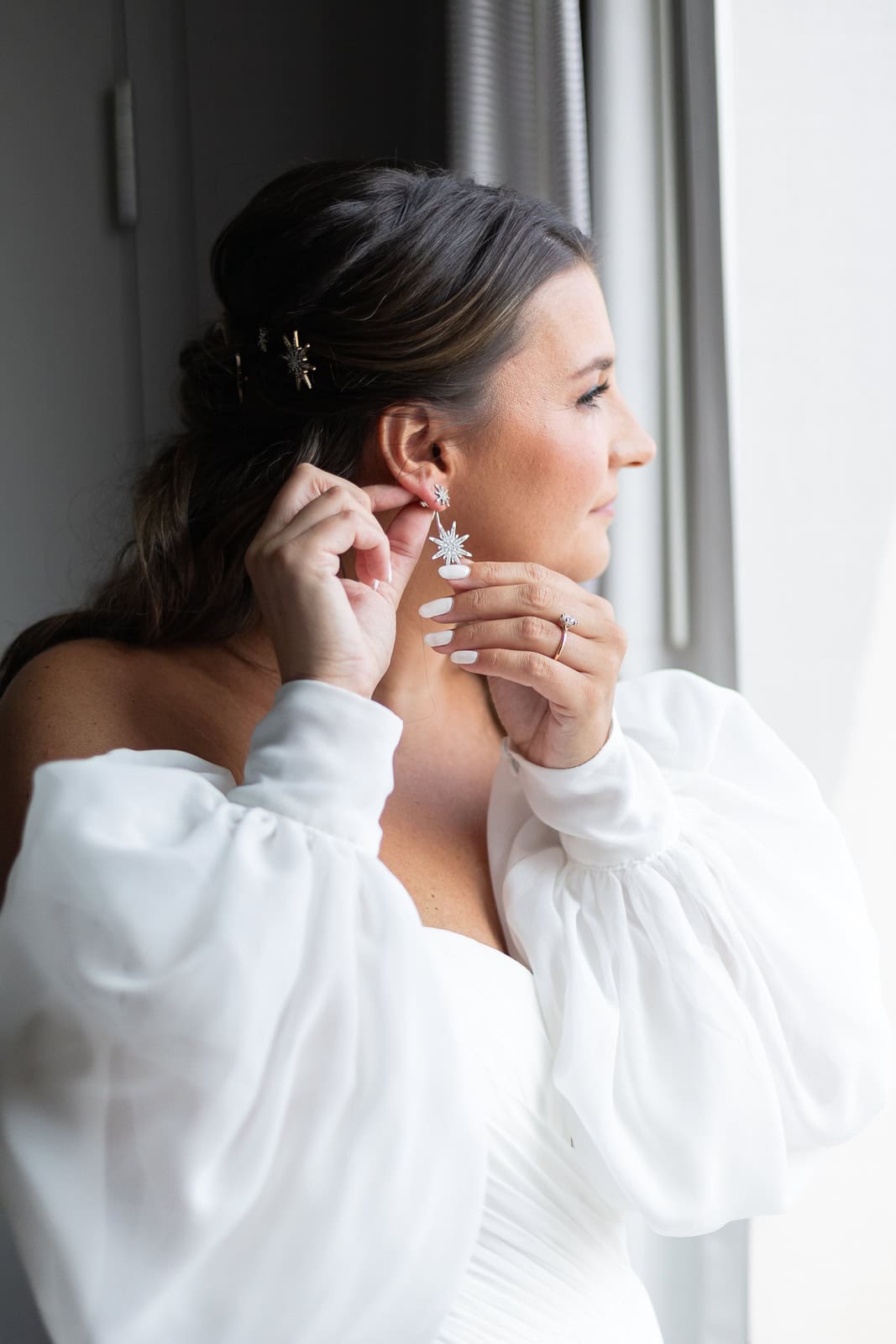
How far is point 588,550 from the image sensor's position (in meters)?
1.24

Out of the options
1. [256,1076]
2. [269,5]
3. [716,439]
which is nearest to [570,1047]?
[256,1076]

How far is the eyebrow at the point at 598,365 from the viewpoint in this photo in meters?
1.19

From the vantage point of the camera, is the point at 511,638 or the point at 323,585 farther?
the point at 511,638

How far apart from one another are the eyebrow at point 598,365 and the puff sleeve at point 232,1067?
464 mm

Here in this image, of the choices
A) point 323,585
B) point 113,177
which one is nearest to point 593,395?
point 323,585

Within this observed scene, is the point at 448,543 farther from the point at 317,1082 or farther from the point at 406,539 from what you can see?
the point at 317,1082

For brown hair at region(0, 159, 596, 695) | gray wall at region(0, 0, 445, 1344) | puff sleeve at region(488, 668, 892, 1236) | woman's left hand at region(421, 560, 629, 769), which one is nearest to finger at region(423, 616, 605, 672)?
woman's left hand at region(421, 560, 629, 769)

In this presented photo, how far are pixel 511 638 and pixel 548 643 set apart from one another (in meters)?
0.04

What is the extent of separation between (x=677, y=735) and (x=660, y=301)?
629 millimetres

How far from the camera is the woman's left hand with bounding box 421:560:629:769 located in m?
1.06

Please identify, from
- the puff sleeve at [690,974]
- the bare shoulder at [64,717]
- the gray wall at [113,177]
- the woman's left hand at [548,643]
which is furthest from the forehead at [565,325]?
the gray wall at [113,177]

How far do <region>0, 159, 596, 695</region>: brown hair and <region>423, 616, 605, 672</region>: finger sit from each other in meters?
0.23

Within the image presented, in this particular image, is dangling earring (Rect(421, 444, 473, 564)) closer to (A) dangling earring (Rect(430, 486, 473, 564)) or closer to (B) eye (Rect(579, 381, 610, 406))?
(A) dangling earring (Rect(430, 486, 473, 564))

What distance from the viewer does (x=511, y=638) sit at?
3.49 feet
